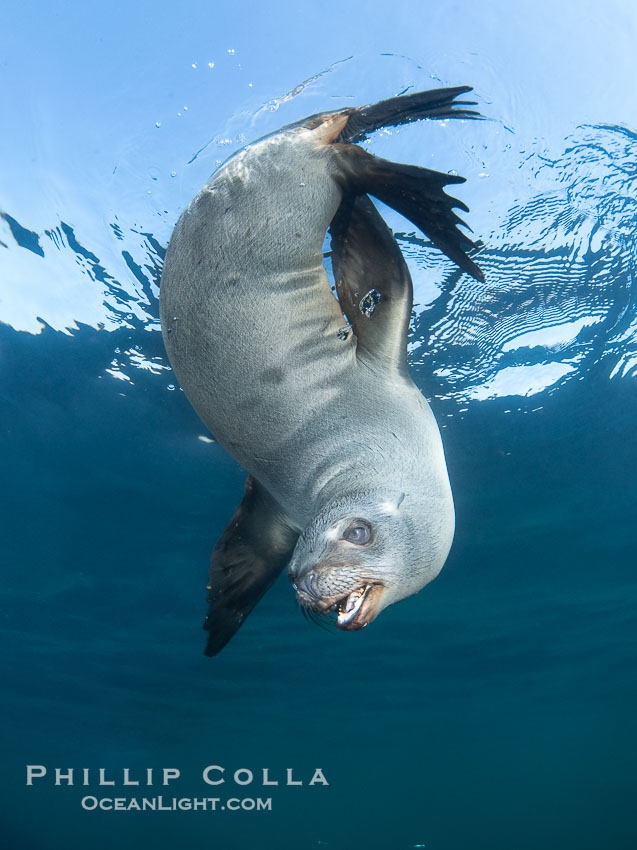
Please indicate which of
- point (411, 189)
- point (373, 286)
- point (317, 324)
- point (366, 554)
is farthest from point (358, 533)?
point (411, 189)

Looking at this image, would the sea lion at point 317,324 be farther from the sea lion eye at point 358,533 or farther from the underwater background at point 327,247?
the underwater background at point 327,247

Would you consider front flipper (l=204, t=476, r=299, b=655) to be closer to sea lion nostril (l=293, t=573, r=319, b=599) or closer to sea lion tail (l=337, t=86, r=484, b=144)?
sea lion nostril (l=293, t=573, r=319, b=599)

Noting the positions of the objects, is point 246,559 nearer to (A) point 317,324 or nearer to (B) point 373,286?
(A) point 317,324

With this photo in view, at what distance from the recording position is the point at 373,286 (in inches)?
129

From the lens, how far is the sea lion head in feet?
7.41

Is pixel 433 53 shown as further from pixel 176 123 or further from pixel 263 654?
pixel 263 654

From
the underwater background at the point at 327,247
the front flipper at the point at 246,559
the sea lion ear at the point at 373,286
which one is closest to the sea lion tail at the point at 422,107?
the sea lion ear at the point at 373,286

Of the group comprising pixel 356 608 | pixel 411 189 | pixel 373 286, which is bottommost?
pixel 356 608

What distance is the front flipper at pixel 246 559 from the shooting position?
161 inches

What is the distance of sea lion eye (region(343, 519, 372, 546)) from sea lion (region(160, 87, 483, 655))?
70 mm

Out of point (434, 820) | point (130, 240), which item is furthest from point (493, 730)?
point (434, 820)

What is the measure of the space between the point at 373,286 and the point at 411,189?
1.79 feet

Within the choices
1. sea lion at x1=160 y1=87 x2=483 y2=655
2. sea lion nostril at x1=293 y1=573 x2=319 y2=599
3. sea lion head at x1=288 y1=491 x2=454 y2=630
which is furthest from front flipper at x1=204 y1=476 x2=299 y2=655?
sea lion nostril at x1=293 y1=573 x2=319 y2=599

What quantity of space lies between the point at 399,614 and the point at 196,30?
53.2 feet
